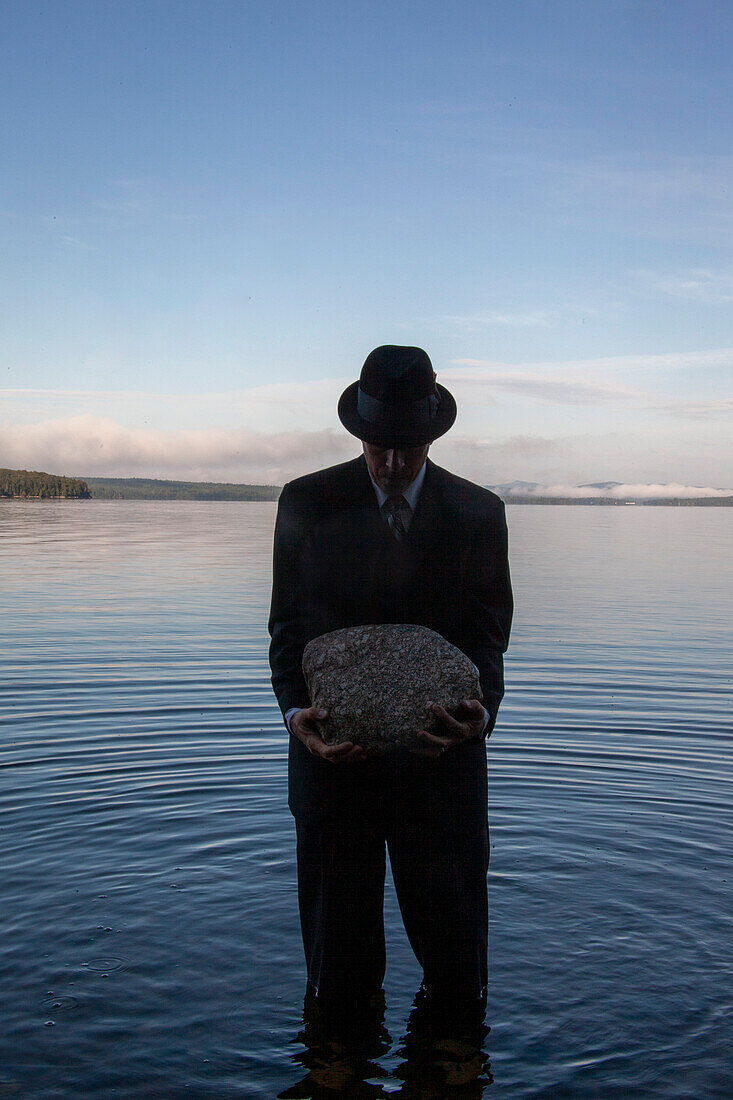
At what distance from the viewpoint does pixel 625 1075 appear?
4.52 metres

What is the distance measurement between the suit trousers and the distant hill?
180941 mm

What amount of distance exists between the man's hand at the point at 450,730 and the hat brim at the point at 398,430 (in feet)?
3.35

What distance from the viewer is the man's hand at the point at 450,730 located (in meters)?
3.98

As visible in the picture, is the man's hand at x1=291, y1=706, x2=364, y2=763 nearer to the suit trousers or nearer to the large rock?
the large rock

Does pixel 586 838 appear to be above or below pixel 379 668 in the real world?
below

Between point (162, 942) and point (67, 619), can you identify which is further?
point (67, 619)

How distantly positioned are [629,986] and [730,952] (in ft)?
2.40

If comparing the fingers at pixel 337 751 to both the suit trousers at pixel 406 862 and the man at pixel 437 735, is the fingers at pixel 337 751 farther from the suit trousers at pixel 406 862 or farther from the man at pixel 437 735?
the suit trousers at pixel 406 862

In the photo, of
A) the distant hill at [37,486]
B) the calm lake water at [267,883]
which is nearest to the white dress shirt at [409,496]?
the calm lake water at [267,883]

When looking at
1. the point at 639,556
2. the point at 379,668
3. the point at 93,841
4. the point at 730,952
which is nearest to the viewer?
the point at 379,668

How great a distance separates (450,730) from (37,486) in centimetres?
18626

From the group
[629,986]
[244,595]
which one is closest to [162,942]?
[629,986]

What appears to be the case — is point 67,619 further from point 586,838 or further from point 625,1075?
point 625,1075

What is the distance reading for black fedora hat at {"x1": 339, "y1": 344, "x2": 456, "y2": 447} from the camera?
400cm
